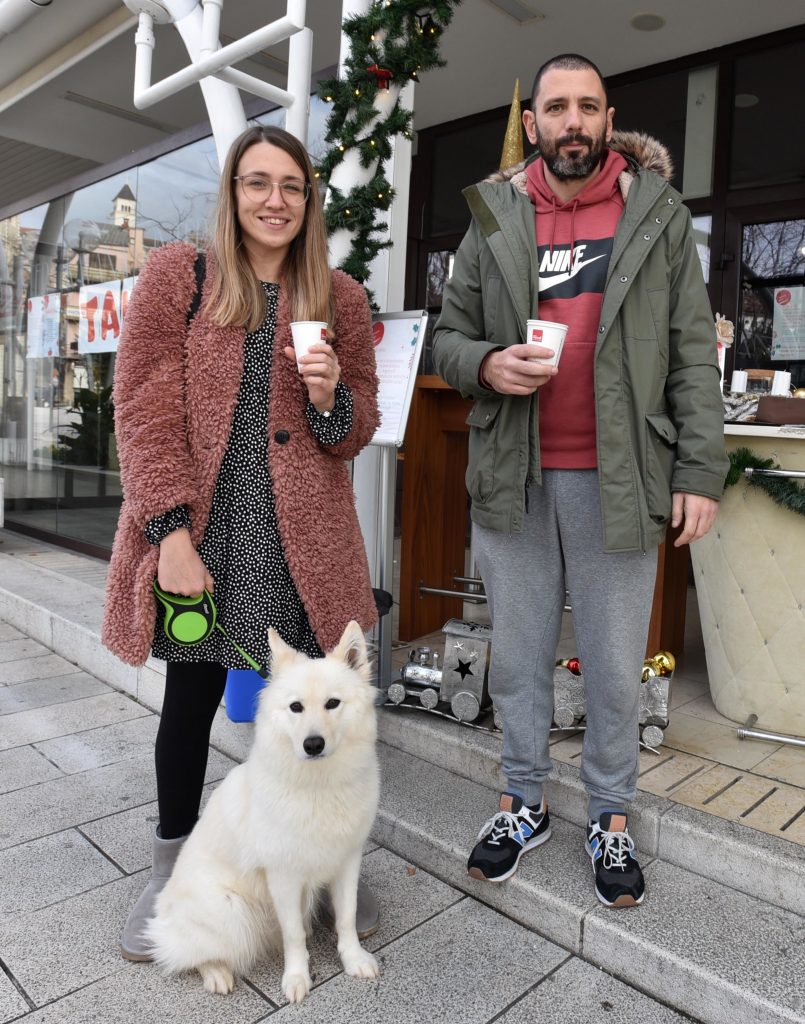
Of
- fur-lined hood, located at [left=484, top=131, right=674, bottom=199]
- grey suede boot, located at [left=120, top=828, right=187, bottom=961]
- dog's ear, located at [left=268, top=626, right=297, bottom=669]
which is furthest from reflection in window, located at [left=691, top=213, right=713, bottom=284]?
grey suede boot, located at [left=120, top=828, right=187, bottom=961]

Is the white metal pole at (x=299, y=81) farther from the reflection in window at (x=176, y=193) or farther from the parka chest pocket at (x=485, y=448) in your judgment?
the parka chest pocket at (x=485, y=448)

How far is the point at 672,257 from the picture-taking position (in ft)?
6.57

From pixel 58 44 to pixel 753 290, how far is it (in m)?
5.89

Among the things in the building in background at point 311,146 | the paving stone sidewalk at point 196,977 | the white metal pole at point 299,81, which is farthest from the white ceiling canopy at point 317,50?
the paving stone sidewalk at point 196,977

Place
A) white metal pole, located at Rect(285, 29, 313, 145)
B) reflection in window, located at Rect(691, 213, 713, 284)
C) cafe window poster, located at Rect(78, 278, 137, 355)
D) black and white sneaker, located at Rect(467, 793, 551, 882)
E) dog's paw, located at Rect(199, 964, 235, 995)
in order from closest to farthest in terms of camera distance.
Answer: dog's paw, located at Rect(199, 964, 235, 995) → black and white sneaker, located at Rect(467, 793, 551, 882) → white metal pole, located at Rect(285, 29, 313, 145) → reflection in window, located at Rect(691, 213, 713, 284) → cafe window poster, located at Rect(78, 278, 137, 355)

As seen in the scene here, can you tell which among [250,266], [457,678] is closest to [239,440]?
[250,266]

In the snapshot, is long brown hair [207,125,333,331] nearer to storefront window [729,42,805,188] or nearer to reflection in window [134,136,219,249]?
reflection in window [134,136,219,249]

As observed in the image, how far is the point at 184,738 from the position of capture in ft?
6.87

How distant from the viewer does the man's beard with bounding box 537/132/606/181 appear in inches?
77.6

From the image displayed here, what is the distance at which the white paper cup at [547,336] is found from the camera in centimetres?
177

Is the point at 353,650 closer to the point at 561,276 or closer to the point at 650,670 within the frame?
the point at 561,276

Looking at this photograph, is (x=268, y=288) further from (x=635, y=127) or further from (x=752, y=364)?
(x=635, y=127)

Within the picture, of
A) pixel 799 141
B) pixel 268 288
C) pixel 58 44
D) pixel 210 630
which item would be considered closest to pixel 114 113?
pixel 58 44

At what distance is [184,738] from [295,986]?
26.5 inches
